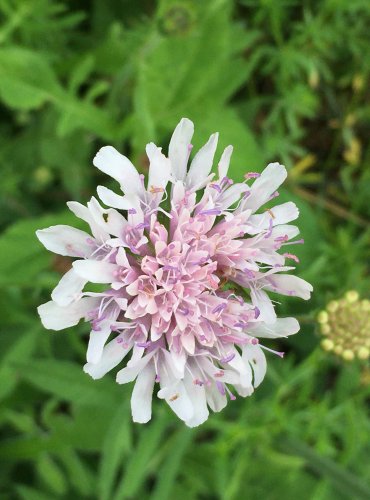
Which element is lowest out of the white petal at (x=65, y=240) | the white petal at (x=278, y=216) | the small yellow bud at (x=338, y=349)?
the small yellow bud at (x=338, y=349)

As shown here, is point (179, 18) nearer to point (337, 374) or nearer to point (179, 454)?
point (179, 454)

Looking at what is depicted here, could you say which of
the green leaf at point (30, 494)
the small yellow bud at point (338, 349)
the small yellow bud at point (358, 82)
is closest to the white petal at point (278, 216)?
the small yellow bud at point (338, 349)

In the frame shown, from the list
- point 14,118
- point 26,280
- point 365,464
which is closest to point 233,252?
point 26,280

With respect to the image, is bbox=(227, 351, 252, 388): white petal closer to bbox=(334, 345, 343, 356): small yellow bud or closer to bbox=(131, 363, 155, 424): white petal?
bbox=(131, 363, 155, 424): white petal

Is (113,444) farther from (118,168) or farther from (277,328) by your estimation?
(118,168)

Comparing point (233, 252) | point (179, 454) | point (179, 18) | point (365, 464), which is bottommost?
point (365, 464)

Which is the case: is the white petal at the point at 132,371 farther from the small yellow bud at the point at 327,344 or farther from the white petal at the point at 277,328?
the small yellow bud at the point at 327,344
